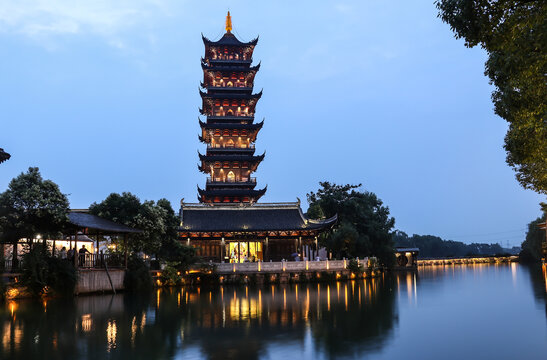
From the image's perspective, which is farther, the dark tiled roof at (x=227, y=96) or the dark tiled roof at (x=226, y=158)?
the dark tiled roof at (x=227, y=96)

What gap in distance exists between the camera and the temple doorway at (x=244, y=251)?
44125mm

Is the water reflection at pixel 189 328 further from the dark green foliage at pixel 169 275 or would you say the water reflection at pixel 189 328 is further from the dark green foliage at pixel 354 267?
the dark green foliage at pixel 354 267

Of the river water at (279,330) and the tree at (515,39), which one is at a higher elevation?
the tree at (515,39)

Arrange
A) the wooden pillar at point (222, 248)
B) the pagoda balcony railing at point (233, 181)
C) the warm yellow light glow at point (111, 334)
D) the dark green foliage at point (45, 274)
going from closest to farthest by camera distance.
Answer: the warm yellow light glow at point (111, 334)
the dark green foliage at point (45, 274)
the wooden pillar at point (222, 248)
the pagoda balcony railing at point (233, 181)

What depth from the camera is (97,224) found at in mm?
25203

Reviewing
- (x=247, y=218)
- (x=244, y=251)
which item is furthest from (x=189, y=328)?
(x=244, y=251)

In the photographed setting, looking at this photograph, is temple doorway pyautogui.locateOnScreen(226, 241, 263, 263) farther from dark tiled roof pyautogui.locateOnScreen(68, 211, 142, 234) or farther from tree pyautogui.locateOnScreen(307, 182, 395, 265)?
dark tiled roof pyautogui.locateOnScreen(68, 211, 142, 234)

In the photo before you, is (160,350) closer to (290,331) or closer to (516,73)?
(290,331)

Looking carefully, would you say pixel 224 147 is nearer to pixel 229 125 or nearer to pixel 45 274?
pixel 229 125

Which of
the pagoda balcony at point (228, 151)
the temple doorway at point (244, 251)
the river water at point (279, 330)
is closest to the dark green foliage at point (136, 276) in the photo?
the river water at point (279, 330)

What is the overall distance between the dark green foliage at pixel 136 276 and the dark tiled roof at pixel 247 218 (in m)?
13.0

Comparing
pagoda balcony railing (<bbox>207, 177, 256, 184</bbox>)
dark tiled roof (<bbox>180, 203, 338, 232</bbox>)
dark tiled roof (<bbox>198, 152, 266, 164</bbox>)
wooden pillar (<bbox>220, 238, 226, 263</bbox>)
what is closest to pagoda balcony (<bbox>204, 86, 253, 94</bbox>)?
dark tiled roof (<bbox>198, 152, 266, 164</bbox>)

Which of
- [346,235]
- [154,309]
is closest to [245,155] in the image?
[346,235]

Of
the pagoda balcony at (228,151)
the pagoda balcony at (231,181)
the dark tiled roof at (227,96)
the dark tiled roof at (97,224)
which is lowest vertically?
the dark tiled roof at (97,224)
